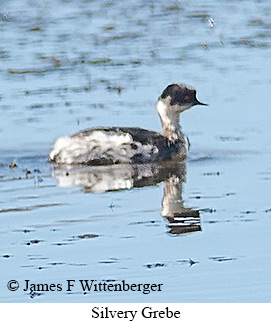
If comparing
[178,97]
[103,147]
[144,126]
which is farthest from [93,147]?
[144,126]

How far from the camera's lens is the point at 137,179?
1454 cm

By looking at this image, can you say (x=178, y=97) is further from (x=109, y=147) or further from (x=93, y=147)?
(x=93, y=147)

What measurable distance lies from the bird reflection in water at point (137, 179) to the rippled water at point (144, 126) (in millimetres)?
35

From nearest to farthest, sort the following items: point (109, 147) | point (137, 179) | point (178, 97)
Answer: point (137, 179), point (109, 147), point (178, 97)

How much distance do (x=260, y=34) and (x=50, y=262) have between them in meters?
13.1

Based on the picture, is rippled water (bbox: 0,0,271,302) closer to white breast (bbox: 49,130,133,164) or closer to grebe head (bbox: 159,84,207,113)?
white breast (bbox: 49,130,133,164)

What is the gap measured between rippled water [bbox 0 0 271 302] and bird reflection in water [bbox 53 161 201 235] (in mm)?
35

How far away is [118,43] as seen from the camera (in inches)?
902

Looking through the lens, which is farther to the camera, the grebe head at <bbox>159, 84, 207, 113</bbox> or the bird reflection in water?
the grebe head at <bbox>159, 84, 207, 113</bbox>

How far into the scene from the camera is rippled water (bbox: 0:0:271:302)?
1059 cm

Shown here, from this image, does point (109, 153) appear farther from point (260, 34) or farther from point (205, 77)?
point (260, 34)

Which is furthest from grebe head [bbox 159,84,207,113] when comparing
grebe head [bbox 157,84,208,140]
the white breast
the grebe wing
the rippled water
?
the white breast

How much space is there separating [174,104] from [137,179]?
187 cm

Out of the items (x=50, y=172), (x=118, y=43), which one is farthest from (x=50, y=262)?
(x=118, y=43)
